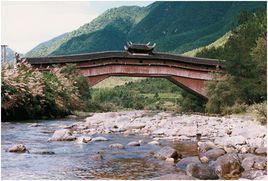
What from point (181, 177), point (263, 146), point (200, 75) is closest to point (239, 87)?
point (200, 75)

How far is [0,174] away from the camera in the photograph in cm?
973

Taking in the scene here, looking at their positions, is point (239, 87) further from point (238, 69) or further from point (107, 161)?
point (107, 161)

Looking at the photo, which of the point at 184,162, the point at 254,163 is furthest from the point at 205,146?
the point at 254,163

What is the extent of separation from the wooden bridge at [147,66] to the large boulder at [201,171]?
34193 millimetres

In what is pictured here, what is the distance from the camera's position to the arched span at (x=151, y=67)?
4525 centimetres

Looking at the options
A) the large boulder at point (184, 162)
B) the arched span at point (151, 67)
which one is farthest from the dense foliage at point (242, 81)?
the large boulder at point (184, 162)

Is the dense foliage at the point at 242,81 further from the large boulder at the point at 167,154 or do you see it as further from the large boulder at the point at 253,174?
the large boulder at the point at 253,174

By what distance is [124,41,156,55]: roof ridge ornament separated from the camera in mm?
46469

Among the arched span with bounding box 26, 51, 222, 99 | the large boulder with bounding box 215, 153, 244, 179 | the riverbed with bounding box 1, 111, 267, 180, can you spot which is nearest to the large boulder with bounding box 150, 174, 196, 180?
the riverbed with bounding box 1, 111, 267, 180

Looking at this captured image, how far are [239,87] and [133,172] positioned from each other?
988 inches

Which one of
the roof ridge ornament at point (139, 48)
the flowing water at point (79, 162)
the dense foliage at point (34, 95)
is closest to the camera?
the flowing water at point (79, 162)

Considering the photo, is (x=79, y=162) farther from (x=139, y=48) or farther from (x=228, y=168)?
(x=139, y=48)

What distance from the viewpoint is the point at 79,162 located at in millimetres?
11703

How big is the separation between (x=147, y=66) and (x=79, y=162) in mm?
36159
